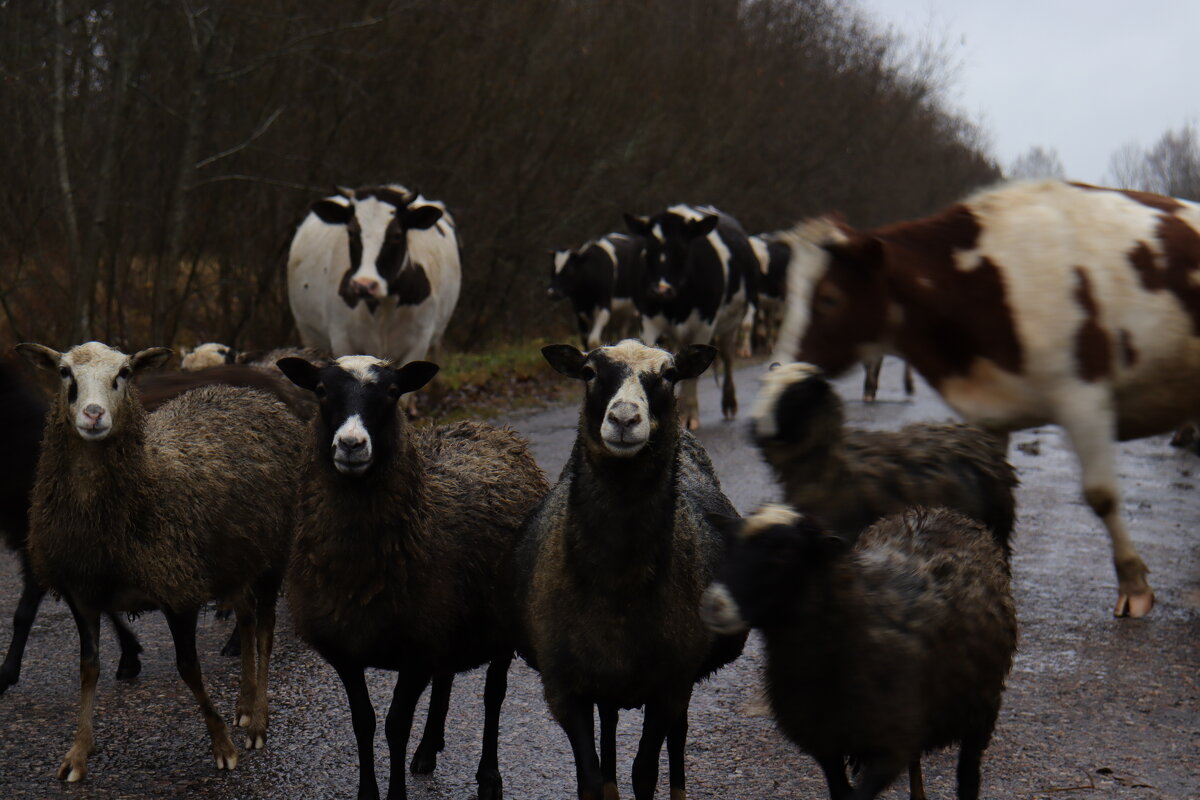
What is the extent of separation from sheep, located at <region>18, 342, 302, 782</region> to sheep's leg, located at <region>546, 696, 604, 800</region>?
5.34 ft

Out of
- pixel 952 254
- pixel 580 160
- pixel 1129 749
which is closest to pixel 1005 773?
pixel 1129 749

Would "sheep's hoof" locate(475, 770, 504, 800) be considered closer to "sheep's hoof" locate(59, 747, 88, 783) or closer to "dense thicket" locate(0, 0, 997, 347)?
"sheep's hoof" locate(59, 747, 88, 783)

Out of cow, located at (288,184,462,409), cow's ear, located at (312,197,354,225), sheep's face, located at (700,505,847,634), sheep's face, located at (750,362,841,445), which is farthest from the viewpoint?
cow, located at (288,184,462,409)

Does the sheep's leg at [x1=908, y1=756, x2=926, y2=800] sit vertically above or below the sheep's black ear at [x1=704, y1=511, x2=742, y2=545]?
below

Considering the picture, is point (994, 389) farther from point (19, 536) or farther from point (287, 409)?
point (19, 536)

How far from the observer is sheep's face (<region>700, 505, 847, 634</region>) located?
14.8 feet

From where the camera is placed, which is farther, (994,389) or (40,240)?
(40,240)

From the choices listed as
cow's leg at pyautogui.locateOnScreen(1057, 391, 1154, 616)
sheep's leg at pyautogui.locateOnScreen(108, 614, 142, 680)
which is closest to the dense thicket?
sheep's leg at pyautogui.locateOnScreen(108, 614, 142, 680)

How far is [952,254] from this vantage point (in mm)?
6285

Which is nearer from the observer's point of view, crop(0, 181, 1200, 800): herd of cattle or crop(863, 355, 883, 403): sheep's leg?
crop(0, 181, 1200, 800): herd of cattle

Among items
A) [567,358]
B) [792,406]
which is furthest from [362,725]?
[792,406]

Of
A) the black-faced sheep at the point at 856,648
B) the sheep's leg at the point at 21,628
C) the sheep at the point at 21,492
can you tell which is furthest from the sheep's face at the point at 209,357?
the black-faced sheep at the point at 856,648

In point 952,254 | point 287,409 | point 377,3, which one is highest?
point 377,3

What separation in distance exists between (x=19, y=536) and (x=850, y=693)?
462 centimetres
